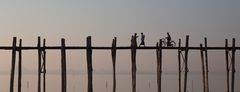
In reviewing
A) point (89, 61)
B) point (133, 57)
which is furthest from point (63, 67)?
point (133, 57)

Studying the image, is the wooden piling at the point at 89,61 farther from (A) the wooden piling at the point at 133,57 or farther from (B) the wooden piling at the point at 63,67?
(A) the wooden piling at the point at 133,57

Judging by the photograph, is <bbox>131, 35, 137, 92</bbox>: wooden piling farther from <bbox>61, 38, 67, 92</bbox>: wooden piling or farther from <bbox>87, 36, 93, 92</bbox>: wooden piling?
<bbox>61, 38, 67, 92</bbox>: wooden piling

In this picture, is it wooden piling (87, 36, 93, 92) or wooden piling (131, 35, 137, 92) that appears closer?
wooden piling (87, 36, 93, 92)

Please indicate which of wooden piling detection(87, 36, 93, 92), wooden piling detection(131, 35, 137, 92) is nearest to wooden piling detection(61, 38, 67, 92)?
wooden piling detection(87, 36, 93, 92)

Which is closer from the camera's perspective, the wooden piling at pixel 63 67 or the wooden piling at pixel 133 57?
the wooden piling at pixel 63 67

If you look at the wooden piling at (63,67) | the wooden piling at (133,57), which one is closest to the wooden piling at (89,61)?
the wooden piling at (63,67)

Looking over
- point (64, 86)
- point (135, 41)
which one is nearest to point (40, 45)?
point (64, 86)

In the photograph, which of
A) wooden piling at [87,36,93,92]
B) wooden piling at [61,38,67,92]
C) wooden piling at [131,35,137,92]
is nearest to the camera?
wooden piling at [87,36,93,92]

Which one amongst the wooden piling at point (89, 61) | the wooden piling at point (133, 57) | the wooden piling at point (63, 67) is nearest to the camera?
the wooden piling at point (89, 61)

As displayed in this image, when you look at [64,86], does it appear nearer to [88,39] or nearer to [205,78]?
[88,39]

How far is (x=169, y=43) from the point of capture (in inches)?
772

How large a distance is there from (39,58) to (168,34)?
16.7 ft

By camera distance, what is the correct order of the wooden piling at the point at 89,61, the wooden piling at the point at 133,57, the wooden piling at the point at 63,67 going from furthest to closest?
the wooden piling at the point at 133,57
the wooden piling at the point at 63,67
the wooden piling at the point at 89,61

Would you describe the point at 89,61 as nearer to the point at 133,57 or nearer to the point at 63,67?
the point at 63,67
